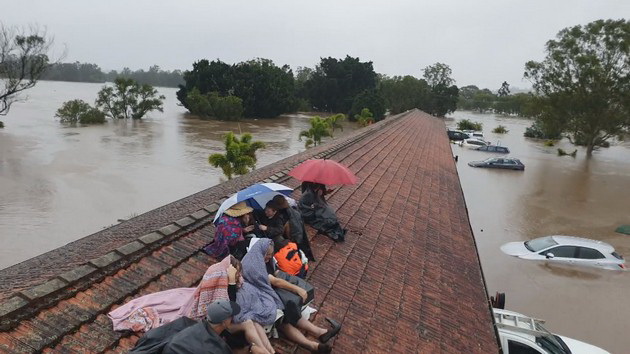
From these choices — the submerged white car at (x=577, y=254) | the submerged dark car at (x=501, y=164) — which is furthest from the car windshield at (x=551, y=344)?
the submerged dark car at (x=501, y=164)

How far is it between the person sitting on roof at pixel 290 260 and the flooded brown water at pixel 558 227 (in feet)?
25.7

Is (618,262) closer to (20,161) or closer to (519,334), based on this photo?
(519,334)

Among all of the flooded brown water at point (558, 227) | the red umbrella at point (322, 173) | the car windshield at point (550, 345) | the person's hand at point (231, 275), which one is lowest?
the flooded brown water at point (558, 227)

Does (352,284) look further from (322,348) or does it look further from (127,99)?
(127,99)

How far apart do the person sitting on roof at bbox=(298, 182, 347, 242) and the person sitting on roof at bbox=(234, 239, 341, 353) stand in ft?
6.76

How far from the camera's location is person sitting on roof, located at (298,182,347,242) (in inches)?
241

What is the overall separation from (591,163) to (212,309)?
128 feet

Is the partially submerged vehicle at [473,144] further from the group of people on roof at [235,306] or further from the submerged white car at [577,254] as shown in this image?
the group of people on roof at [235,306]

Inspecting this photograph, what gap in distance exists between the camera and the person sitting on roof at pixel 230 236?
15.1 ft

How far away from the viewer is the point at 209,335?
2.95 metres

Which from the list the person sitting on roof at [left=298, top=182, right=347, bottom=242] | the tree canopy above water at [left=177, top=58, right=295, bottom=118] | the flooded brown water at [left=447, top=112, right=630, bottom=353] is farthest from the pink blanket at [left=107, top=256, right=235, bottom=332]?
the tree canopy above water at [left=177, top=58, right=295, bottom=118]

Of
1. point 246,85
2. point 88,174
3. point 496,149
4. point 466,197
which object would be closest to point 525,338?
point 466,197

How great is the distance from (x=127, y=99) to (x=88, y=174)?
29767mm

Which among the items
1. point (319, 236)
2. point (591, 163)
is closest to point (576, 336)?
point (319, 236)
